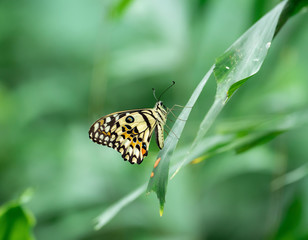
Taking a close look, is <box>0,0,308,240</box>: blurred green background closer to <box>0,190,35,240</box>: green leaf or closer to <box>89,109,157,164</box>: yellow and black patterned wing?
<box>89,109,157,164</box>: yellow and black patterned wing

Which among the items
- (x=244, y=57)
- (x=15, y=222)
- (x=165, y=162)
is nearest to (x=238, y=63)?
(x=244, y=57)

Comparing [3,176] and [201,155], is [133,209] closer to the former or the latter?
[3,176]

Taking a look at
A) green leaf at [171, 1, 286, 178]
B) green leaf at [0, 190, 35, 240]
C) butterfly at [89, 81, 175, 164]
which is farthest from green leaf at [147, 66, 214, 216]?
butterfly at [89, 81, 175, 164]

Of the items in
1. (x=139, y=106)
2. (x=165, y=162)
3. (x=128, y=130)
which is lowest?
(x=139, y=106)

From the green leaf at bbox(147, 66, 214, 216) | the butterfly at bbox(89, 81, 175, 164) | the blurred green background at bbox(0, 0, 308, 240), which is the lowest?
the blurred green background at bbox(0, 0, 308, 240)

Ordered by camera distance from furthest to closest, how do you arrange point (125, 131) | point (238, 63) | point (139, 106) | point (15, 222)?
point (139, 106) < point (125, 131) < point (15, 222) < point (238, 63)

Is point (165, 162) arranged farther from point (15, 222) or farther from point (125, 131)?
point (125, 131)

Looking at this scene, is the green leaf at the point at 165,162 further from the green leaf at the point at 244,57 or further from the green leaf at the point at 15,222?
the green leaf at the point at 15,222

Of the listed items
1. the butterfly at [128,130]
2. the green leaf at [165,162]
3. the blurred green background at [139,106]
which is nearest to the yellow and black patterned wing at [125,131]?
the butterfly at [128,130]
